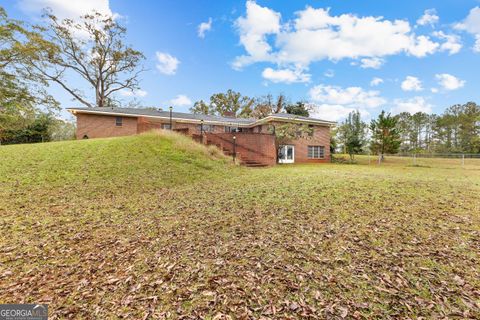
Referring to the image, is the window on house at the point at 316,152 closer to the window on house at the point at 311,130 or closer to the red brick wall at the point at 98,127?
the window on house at the point at 311,130

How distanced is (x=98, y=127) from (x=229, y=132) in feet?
36.9

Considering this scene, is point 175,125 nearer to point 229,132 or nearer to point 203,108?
point 229,132

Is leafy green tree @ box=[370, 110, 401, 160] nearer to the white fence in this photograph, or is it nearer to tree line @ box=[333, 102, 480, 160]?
tree line @ box=[333, 102, 480, 160]

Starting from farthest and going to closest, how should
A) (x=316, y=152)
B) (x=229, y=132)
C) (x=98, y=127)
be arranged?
1. (x=316, y=152)
2. (x=98, y=127)
3. (x=229, y=132)

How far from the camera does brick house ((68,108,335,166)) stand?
15867mm

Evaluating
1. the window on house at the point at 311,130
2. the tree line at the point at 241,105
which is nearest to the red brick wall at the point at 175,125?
the window on house at the point at 311,130

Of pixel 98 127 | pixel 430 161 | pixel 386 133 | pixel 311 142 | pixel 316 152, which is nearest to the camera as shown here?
pixel 98 127

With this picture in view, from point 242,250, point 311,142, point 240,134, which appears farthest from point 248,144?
point 242,250

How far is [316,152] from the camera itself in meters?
23.0

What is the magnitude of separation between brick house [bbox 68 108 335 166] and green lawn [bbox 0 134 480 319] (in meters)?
8.84

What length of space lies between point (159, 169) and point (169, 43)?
412 inches

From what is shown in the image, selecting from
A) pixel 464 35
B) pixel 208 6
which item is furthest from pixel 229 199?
pixel 464 35

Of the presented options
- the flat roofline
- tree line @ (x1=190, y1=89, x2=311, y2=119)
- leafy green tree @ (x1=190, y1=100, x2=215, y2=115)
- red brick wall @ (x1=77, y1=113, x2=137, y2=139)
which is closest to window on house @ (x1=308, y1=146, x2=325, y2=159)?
the flat roofline

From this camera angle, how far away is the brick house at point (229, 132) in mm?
15867
